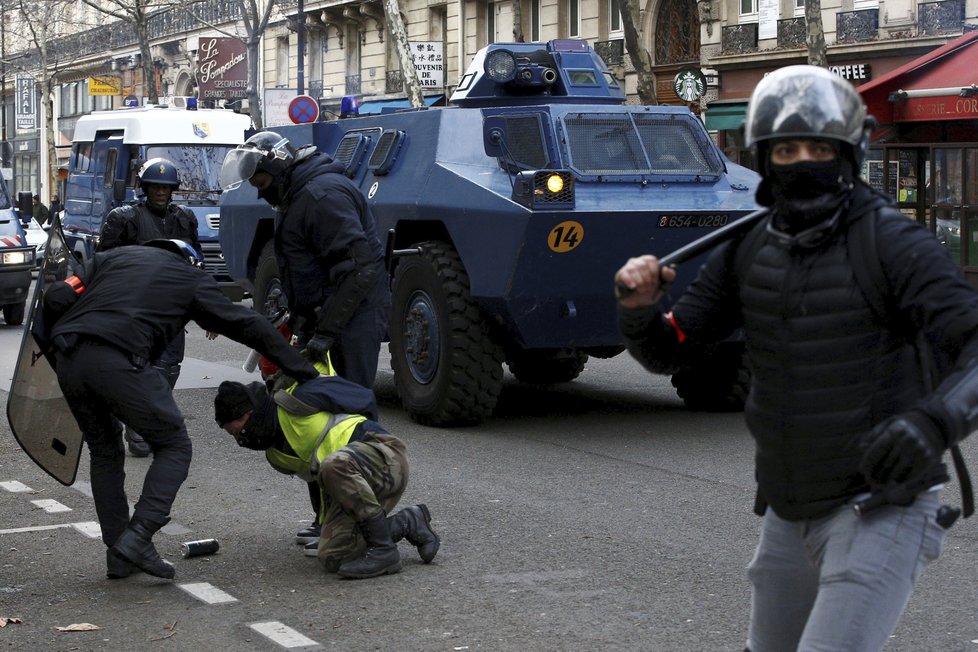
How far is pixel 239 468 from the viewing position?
9.05 m

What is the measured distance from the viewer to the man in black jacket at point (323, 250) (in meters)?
7.26

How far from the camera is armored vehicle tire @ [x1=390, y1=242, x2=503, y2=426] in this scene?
10141 mm

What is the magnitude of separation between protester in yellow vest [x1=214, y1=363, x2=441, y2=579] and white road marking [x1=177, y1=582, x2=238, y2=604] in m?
0.44

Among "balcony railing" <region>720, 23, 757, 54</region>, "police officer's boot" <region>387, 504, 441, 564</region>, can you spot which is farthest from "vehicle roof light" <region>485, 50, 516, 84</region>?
"balcony railing" <region>720, 23, 757, 54</region>

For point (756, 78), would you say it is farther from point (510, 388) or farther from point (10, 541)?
point (10, 541)

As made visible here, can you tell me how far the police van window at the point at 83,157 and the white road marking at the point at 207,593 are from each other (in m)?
16.8

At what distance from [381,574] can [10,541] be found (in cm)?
181

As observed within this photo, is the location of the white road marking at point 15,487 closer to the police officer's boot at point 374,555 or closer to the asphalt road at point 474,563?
the asphalt road at point 474,563

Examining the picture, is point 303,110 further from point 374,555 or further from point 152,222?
point 374,555

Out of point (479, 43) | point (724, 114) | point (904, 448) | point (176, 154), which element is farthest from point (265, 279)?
point (479, 43)

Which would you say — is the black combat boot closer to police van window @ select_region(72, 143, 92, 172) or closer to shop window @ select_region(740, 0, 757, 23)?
police van window @ select_region(72, 143, 92, 172)

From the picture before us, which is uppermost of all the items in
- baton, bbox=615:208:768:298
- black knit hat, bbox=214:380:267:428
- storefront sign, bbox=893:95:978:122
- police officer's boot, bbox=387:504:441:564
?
storefront sign, bbox=893:95:978:122

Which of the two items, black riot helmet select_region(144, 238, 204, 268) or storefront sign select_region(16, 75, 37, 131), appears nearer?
black riot helmet select_region(144, 238, 204, 268)

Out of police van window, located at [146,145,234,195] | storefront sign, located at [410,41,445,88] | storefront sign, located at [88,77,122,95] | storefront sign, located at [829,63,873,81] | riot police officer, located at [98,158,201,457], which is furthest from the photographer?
storefront sign, located at [88,77,122,95]
